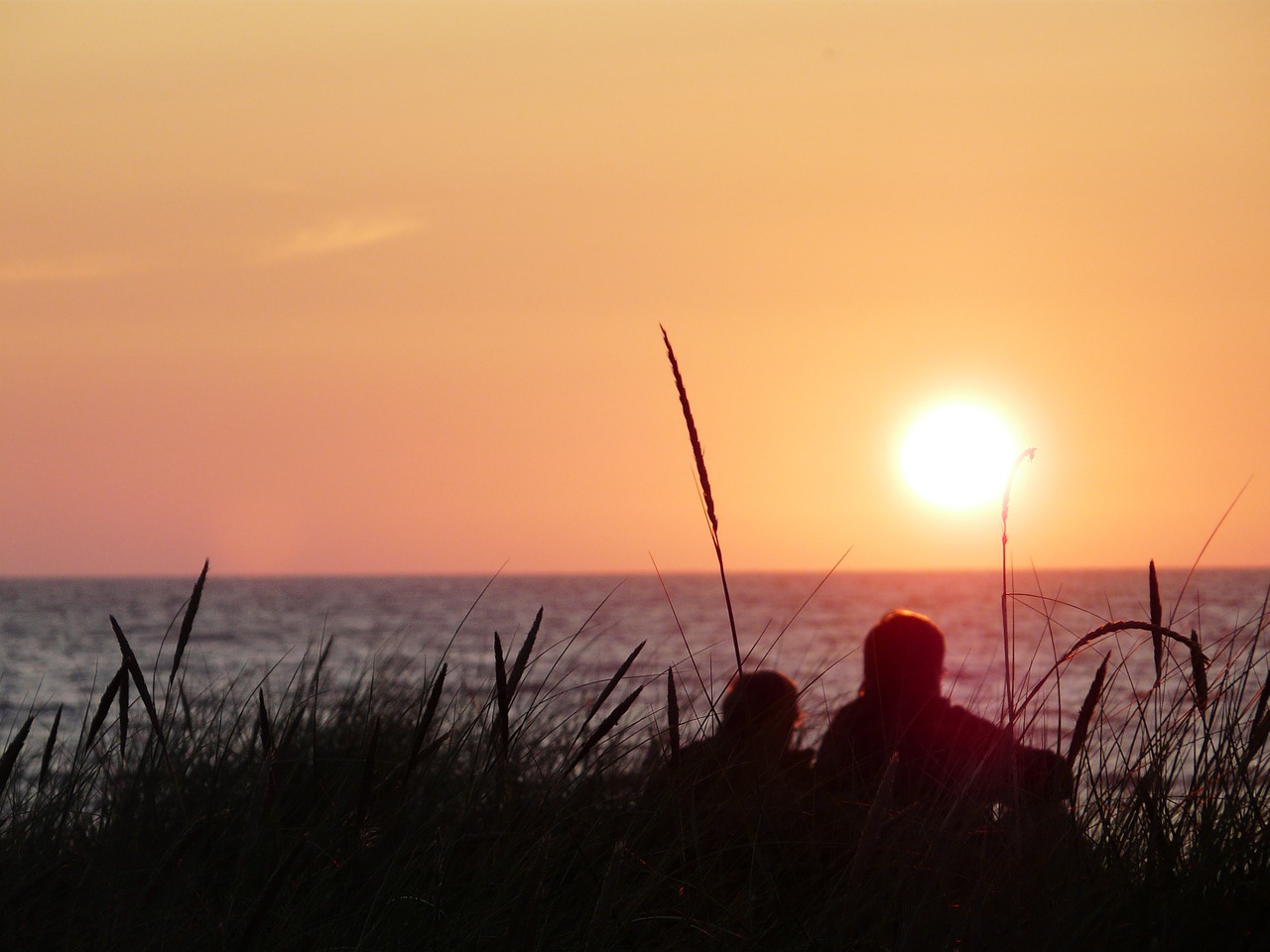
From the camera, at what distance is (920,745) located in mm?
3592

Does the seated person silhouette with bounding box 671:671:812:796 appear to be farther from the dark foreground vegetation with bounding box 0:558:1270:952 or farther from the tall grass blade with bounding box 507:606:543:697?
the tall grass blade with bounding box 507:606:543:697

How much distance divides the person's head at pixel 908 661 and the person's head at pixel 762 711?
38 centimetres

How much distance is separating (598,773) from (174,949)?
958mm

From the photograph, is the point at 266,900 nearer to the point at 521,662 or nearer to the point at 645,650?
the point at 521,662

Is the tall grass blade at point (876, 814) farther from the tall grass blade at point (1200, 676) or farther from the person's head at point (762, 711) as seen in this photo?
the tall grass blade at point (1200, 676)

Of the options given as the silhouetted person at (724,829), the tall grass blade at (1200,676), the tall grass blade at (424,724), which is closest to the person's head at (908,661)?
the silhouetted person at (724,829)

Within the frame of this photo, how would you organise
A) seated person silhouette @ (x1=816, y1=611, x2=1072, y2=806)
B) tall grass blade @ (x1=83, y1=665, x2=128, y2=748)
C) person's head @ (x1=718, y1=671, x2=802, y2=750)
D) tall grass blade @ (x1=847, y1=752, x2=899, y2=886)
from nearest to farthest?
tall grass blade @ (x1=847, y1=752, x2=899, y2=886) < tall grass blade @ (x1=83, y1=665, x2=128, y2=748) < seated person silhouette @ (x1=816, y1=611, x2=1072, y2=806) < person's head @ (x1=718, y1=671, x2=802, y2=750)

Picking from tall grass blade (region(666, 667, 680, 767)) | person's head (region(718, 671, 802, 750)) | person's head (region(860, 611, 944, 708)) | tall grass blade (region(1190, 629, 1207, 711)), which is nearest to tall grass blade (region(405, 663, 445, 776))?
tall grass blade (region(666, 667, 680, 767))

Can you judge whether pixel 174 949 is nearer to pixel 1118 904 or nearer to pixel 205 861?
pixel 205 861

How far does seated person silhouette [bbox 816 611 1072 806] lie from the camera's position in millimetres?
2664

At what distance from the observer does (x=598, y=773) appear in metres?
2.80

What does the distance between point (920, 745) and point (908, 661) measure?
4.02ft

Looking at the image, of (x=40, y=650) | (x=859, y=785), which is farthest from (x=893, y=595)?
(x=859, y=785)

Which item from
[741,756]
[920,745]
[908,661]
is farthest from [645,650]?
[741,756]
